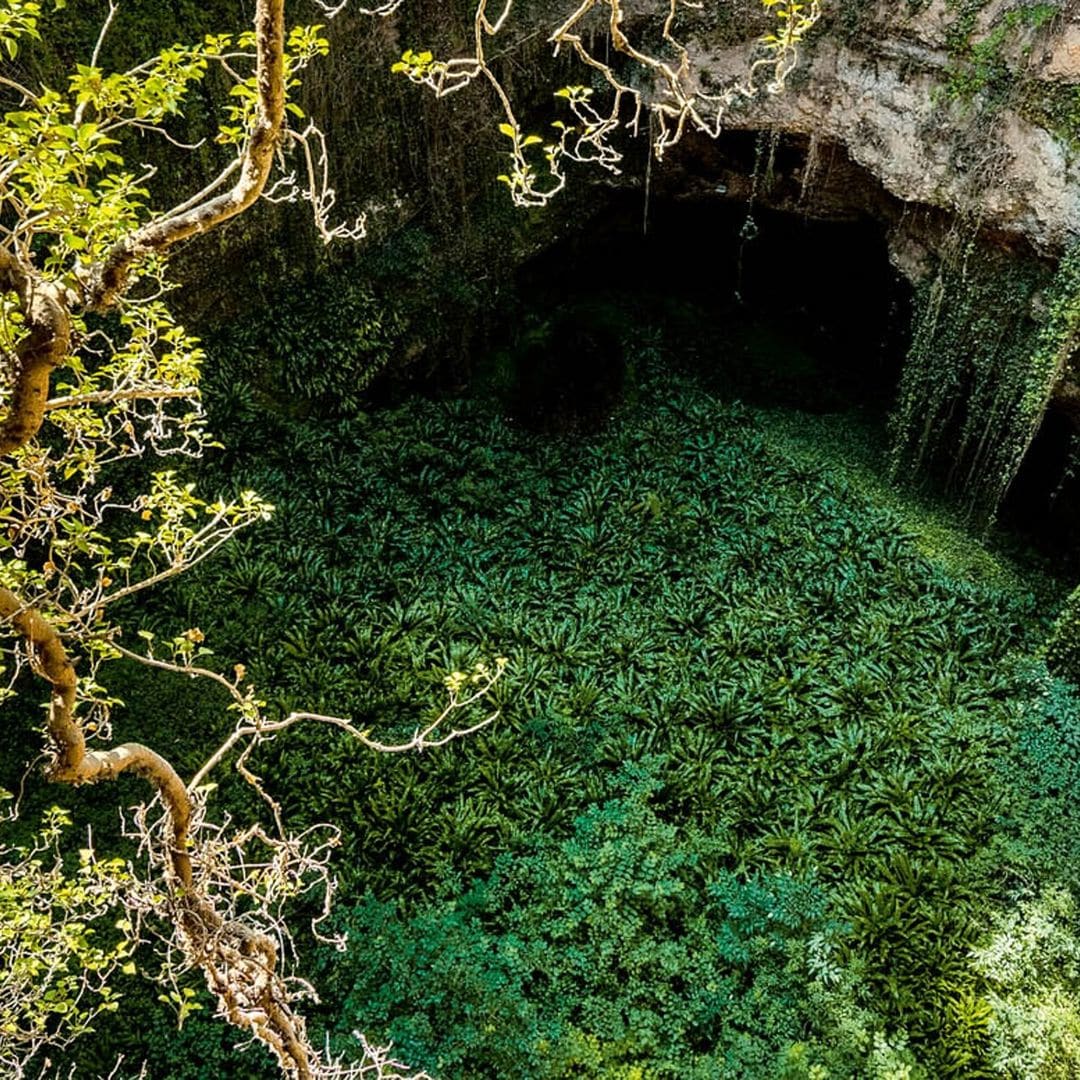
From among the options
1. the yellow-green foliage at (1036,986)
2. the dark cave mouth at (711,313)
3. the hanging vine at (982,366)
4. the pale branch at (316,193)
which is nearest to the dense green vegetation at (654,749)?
the yellow-green foliage at (1036,986)

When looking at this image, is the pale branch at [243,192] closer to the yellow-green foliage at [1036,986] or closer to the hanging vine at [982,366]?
the yellow-green foliage at [1036,986]

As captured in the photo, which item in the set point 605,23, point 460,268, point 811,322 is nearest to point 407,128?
point 460,268

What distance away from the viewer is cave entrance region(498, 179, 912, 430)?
12461mm

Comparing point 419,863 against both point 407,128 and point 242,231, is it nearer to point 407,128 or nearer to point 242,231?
point 242,231

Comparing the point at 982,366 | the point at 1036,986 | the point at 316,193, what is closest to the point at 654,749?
the point at 1036,986

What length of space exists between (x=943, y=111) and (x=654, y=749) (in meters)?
7.24

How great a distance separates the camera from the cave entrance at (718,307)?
40.9 ft

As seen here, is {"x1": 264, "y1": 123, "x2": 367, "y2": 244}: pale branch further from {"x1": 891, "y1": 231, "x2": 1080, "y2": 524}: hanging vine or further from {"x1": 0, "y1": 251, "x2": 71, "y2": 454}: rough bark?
{"x1": 891, "y1": 231, "x2": 1080, "y2": 524}: hanging vine

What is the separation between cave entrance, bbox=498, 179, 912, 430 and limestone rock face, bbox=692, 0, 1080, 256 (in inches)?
83.6

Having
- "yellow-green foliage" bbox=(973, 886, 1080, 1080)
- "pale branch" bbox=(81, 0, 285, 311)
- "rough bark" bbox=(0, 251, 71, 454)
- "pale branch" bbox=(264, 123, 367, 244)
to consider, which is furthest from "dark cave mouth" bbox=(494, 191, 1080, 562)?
"rough bark" bbox=(0, 251, 71, 454)

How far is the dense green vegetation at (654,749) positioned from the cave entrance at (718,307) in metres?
1.35

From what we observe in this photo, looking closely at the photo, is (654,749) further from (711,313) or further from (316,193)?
(711,313)

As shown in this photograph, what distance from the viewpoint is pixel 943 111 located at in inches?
364

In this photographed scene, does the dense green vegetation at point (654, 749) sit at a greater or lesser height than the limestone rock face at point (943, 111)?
lesser
